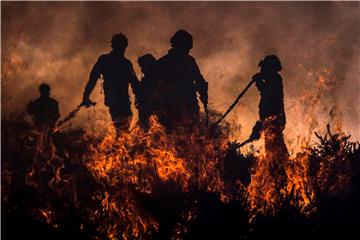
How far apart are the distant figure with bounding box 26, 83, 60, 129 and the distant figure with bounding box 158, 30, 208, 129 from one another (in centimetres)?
301

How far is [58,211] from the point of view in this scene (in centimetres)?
1070

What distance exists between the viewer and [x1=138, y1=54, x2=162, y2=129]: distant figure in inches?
576

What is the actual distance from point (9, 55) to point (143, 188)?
7671 millimetres

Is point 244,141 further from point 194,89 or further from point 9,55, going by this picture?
point 9,55

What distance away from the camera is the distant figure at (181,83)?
14641 millimetres

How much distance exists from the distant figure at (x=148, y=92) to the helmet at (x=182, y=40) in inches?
29.2

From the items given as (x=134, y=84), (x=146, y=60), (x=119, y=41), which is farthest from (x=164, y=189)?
(x=119, y=41)

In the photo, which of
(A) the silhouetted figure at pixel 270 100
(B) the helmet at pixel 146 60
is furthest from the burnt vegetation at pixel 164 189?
(B) the helmet at pixel 146 60

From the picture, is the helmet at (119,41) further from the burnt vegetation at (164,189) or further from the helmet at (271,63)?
the helmet at (271,63)

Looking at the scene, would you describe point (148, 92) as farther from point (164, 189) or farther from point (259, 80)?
point (164, 189)

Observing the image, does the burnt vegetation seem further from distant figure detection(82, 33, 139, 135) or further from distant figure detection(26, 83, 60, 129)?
distant figure detection(82, 33, 139, 135)

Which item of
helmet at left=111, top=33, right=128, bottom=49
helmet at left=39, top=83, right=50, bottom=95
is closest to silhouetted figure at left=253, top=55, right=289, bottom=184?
helmet at left=111, top=33, right=128, bottom=49

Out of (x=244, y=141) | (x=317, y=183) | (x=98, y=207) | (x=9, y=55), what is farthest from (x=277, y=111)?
(x=9, y=55)

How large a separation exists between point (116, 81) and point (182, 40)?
2008 millimetres
